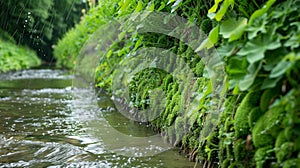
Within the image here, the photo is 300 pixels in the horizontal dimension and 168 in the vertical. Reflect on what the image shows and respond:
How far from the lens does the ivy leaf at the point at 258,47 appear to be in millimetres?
1490

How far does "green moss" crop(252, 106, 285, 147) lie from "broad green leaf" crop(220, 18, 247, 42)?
1.14ft

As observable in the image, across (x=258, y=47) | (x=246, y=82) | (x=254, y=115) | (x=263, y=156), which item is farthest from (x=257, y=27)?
(x=263, y=156)

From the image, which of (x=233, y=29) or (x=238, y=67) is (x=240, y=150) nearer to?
(x=238, y=67)

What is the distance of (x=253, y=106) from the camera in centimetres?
179

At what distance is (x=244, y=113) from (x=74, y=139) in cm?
183

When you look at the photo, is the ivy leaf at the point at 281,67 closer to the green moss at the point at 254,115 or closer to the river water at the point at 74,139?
the green moss at the point at 254,115

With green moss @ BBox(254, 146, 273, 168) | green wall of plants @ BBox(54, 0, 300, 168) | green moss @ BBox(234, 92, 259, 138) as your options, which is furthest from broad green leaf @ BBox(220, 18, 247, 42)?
green moss @ BBox(254, 146, 273, 168)

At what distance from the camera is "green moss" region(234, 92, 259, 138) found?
1792 millimetres

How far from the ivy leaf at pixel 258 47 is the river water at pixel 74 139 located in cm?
120

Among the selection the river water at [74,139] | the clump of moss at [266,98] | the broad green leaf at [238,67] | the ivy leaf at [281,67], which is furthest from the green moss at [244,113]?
the river water at [74,139]

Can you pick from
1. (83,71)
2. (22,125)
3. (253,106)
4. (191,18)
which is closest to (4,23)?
(83,71)

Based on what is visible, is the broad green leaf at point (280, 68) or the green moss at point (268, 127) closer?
the broad green leaf at point (280, 68)

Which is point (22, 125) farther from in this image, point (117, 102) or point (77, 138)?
point (117, 102)

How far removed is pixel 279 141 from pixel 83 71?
8.78 metres
